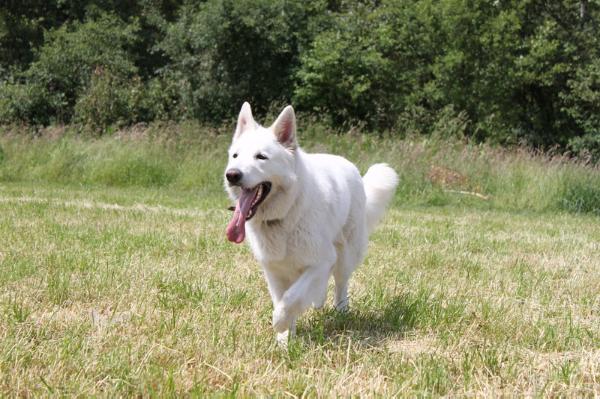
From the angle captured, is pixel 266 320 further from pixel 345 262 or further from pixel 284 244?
pixel 345 262

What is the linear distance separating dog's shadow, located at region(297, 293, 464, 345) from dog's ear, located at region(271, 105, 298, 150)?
98 cm

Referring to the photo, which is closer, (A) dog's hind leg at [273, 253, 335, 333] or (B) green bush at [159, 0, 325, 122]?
(A) dog's hind leg at [273, 253, 335, 333]

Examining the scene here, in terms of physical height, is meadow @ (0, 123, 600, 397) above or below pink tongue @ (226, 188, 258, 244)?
below

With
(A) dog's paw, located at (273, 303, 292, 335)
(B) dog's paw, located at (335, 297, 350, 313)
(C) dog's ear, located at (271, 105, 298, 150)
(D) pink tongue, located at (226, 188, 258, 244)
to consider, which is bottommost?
(B) dog's paw, located at (335, 297, 350, 313)

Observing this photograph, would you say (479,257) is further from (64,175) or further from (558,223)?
(64,175)

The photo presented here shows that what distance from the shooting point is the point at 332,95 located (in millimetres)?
20672

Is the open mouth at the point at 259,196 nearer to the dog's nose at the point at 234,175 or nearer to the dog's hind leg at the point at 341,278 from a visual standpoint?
the dog's nose at the point at 234,175

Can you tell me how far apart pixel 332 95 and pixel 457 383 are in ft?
61.2

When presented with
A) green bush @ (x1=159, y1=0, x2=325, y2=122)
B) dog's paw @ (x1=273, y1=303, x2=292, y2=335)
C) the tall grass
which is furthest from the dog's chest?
green bush @ (x1=159, y1=0, x2=325, y2=122)

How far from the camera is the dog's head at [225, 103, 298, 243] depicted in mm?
3191

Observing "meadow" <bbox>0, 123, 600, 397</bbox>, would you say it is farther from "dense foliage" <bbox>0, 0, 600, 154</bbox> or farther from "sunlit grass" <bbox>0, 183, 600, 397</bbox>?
"dense foliage" <bbox>0, 0, 600, 154</bbox>

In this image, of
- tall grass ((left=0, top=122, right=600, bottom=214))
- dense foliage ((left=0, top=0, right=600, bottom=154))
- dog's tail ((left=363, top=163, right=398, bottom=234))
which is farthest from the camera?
dense foliage ((left=0, top=0, right=600, bottom=154))

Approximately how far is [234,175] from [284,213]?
1.23 feet

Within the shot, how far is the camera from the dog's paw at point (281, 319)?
3.11 meters
